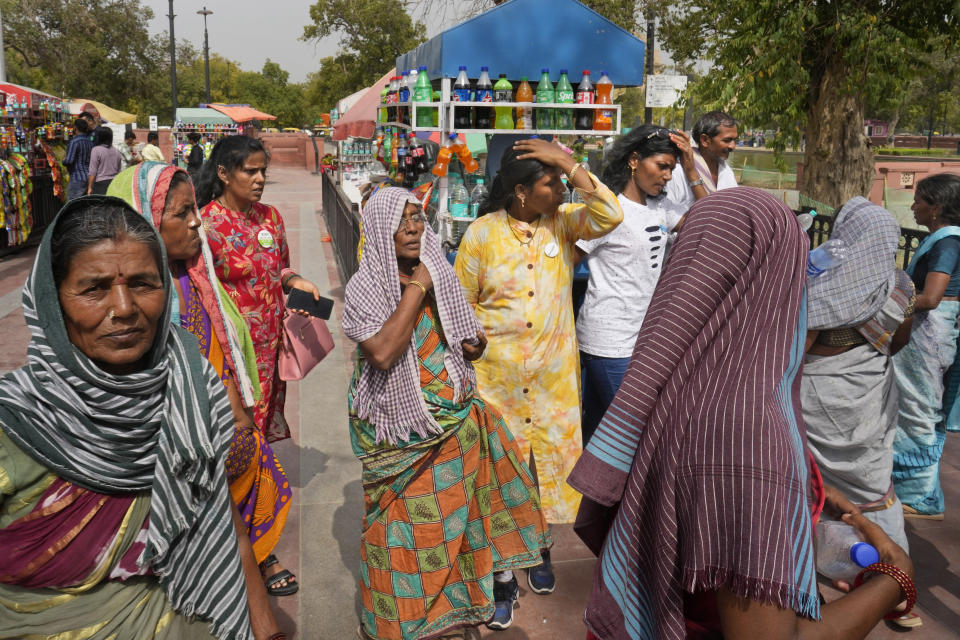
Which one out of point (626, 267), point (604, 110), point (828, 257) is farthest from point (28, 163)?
point (828, 257)

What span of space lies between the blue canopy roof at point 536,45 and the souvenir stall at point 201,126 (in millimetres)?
20101

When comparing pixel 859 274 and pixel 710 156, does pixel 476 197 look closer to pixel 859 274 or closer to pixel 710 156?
pixel 710 156

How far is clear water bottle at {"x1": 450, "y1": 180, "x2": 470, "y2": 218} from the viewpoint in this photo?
557 cm

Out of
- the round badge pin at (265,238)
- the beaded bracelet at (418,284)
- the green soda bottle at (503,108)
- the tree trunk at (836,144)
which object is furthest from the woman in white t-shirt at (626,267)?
the tree trunk at (836,144)

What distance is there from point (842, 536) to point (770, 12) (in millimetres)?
8439

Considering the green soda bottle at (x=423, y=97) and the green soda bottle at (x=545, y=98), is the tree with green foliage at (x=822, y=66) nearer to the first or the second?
the green soda bottle at (x=545, y=98)

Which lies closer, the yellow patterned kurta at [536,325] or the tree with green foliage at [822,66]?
the yellow patterned kurta at [536,325]

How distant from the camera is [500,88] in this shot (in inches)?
227

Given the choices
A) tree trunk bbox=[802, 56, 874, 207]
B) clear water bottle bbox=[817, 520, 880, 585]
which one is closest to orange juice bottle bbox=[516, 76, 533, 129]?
clear water bottle bbox=[817, 520, 880, 585]

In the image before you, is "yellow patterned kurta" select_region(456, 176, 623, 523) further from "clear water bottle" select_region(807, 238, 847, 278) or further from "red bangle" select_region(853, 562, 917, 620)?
"red bangle" select_region(853, 562, 917, 620)

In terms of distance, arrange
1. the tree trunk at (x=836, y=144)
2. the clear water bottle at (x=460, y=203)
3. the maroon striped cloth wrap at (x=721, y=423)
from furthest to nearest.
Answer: the tree trunk at (x=836, y=144) < the clear water bottle at (x=460, y=203) < the maroon striped cloth wrap at (x=721, y=423)

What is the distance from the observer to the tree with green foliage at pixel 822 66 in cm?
866

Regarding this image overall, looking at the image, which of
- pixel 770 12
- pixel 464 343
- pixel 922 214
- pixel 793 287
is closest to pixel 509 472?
pixel 464 343

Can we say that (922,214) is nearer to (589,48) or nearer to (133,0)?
(589,48)
